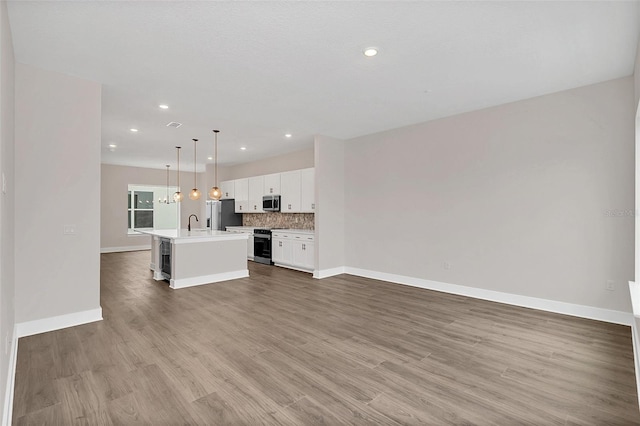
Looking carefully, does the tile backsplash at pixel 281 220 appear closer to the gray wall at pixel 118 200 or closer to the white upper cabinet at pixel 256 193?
the white upper cabinet at pixel 256 193

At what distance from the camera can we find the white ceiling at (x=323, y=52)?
2.48 metres

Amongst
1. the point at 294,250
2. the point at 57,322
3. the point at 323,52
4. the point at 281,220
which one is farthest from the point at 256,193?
the point at 323,52

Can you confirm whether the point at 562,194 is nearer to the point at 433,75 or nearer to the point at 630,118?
the point at 630,118

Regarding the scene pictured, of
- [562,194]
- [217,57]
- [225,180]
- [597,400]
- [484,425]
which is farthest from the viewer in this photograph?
[225,180]

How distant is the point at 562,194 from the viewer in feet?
13.4

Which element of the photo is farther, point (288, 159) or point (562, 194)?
point (288, 159)

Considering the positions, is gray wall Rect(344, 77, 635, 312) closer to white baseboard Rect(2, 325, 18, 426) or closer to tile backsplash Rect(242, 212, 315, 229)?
tile backsplash Rect(242, 212, 315, 229)

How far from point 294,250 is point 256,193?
243 cm

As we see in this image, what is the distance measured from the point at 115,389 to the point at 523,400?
2958 mm

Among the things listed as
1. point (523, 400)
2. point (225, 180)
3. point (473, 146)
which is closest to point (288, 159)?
point (225, 180)

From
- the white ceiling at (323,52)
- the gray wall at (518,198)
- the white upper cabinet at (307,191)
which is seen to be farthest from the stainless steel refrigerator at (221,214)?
the gray wall at (518,198)

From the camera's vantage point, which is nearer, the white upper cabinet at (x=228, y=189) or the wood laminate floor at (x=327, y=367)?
the wood laminate floor at (x=327, y=367)

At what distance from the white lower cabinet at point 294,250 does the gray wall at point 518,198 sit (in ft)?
4.29

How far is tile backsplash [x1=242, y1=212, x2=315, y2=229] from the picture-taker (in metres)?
8.01
